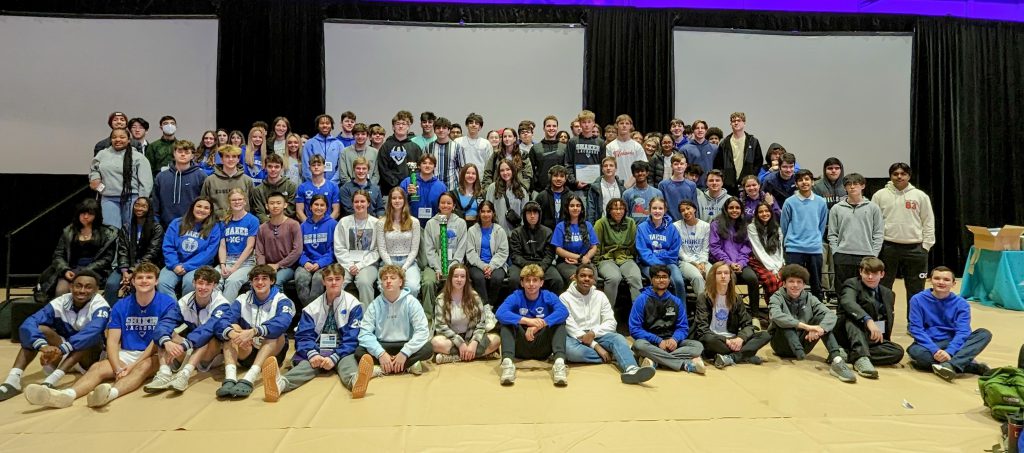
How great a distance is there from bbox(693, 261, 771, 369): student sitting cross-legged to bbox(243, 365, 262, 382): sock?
313cm

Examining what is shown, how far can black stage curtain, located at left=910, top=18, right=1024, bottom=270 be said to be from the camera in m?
9.02

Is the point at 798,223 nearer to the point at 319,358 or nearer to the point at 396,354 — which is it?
the point at 396,354

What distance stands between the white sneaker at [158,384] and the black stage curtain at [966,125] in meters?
9.91

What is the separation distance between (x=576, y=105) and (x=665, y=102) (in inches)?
50.3

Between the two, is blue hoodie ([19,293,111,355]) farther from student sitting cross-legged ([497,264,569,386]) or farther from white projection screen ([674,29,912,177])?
white projection screen ([674,29,912,177])

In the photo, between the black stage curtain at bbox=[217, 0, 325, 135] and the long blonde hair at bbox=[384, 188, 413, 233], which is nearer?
the long blonde hair at bbox=[384, 188, 413, 233]

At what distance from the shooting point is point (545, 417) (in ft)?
11.1

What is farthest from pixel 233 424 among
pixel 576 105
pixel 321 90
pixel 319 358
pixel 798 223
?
pixel 576 105

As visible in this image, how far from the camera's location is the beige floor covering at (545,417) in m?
3.03

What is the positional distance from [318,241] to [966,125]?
951 centimetres

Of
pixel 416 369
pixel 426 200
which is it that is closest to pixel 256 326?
pixel 416 369

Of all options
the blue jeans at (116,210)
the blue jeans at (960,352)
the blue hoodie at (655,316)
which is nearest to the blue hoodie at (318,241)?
the blue jeans at (116,210)

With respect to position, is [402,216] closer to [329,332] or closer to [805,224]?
[329,332]

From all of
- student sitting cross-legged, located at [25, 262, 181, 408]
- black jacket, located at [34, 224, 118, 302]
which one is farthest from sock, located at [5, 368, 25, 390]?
black jacket, located at [34, 224, 118, 302]
